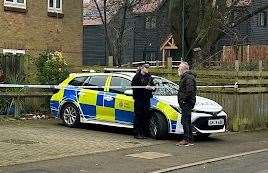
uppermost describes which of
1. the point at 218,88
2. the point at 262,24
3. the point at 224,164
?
the point at 262,24

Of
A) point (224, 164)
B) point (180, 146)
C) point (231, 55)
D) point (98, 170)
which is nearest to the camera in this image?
point (98, 170)

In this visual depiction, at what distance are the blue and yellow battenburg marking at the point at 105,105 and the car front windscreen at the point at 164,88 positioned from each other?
0.44 meters

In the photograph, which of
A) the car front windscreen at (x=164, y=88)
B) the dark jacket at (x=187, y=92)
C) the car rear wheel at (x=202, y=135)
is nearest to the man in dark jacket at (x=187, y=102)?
the dark jacket at (x=187, y=92)

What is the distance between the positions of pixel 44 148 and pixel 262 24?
1382 inches

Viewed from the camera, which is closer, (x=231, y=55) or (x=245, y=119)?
(x=245, y=119)

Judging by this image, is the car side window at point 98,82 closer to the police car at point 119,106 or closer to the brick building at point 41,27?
the police car at point 119,106

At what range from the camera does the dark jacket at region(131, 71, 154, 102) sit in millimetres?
14094

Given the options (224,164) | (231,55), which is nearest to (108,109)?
(224,164)

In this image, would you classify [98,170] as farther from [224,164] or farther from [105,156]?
[224,164]

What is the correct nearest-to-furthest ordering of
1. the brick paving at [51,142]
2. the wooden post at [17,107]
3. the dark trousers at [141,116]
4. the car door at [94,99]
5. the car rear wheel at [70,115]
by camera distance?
the brick paving at [51,142] < the dark trousers at [141,116] < the car door at [94,99] < the car rear wheel at [70,115] < the wooden post at [17,107]

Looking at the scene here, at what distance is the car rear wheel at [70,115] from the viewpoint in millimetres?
15906

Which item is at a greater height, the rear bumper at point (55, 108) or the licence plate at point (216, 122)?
the rear bumper at point (55, 108)

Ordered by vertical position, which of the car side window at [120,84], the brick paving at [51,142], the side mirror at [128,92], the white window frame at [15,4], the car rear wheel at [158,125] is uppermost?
the white window frame at [15,4]

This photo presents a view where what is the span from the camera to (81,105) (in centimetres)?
1577
